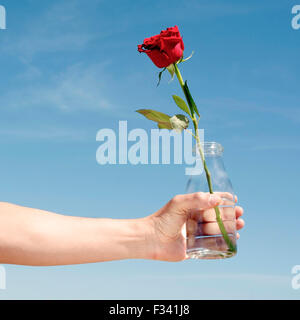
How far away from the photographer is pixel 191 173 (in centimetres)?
218

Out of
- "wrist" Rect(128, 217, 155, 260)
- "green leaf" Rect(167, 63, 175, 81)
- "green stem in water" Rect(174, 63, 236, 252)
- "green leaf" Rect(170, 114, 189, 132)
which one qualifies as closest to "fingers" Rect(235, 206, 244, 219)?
"green stem in water" Rect(174, 63, 236, 252)

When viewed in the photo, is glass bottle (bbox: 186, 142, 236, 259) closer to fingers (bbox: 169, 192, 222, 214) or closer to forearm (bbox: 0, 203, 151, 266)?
fingers (bbox: 169, 192, 222, 214)

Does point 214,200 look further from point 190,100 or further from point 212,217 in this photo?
point 190,100

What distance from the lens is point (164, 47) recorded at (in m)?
2.06

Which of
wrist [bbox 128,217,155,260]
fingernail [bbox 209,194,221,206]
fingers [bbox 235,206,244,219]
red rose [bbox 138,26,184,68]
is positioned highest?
red rose [bbox 138,26,184,68]

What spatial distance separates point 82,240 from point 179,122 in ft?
3.04

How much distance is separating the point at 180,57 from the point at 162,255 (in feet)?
3.83

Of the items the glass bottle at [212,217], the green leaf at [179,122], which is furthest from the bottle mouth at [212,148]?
the green leaf at [179,122]

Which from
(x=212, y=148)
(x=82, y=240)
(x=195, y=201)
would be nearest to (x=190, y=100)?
(x=212, y=148)

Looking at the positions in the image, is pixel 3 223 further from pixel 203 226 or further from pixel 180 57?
pixel 180 57

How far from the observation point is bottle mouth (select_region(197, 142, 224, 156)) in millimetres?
2139

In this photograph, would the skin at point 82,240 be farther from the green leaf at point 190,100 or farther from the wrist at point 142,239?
the green leaf at point 190,100

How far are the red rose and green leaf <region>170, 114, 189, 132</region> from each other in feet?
1.00
